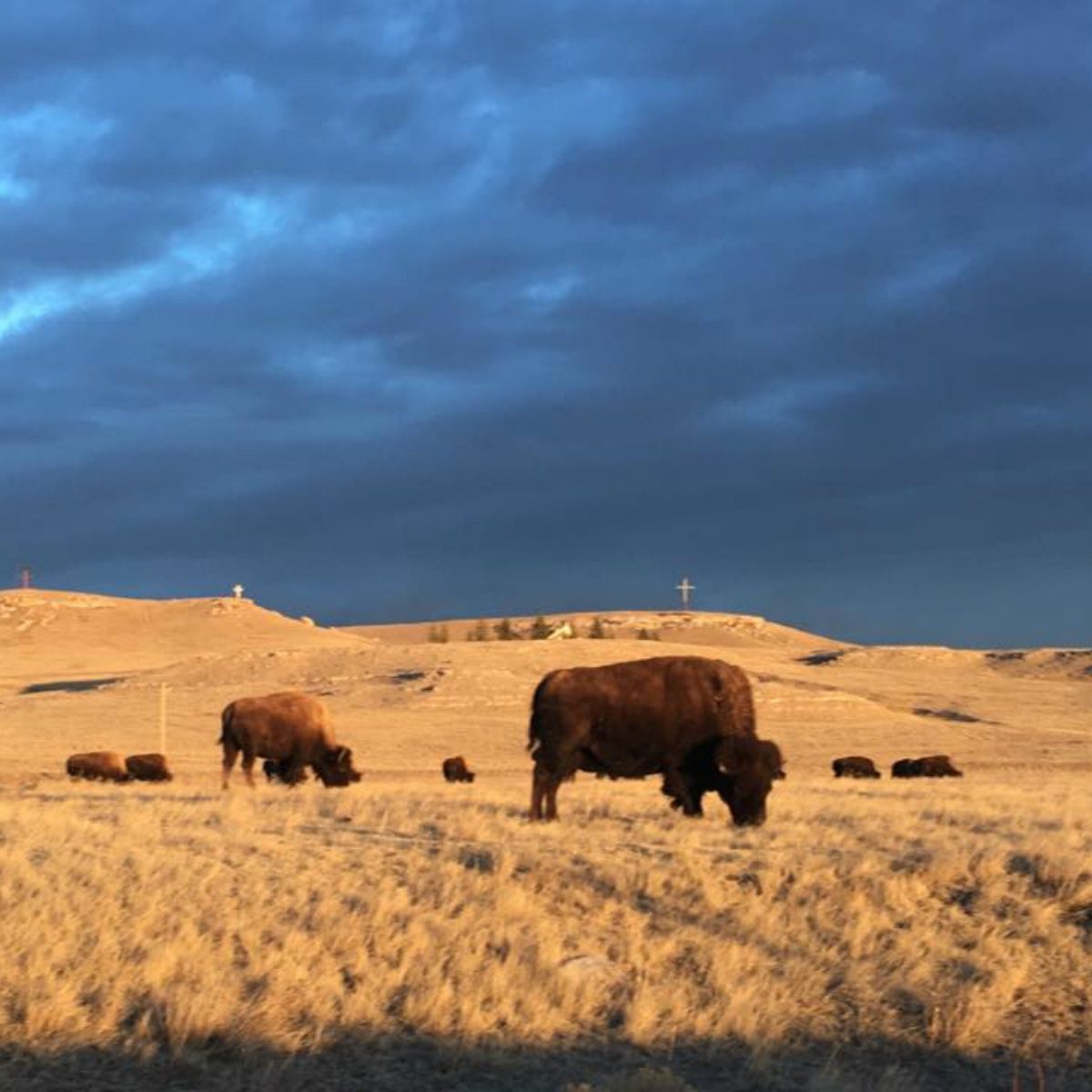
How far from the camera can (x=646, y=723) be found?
1916 cm

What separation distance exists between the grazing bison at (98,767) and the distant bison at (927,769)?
2047cm

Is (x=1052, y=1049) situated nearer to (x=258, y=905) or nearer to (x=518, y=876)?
(x=518, y=876)

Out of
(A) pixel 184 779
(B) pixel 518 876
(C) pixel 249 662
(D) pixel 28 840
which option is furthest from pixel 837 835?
(C) pixel 249 662

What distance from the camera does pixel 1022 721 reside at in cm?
6931

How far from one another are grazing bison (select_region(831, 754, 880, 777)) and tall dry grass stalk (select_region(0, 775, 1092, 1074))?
25.9m

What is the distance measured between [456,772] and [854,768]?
37.7 ft

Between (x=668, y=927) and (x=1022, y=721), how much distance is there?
196 feet

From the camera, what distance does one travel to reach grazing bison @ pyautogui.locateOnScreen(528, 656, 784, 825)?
19109 millimetres

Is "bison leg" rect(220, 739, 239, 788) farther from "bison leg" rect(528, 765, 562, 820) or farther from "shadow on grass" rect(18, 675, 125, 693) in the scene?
"shadow on grass" rect(18, 675, 125, 693)

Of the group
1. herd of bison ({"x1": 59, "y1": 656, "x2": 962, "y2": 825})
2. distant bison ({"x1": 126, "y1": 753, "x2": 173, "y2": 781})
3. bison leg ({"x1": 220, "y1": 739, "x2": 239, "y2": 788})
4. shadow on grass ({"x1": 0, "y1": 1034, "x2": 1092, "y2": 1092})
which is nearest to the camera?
shadow on grass ({"x1": 0, "y1": 1034, "x2": 1092, "y2": 1092})

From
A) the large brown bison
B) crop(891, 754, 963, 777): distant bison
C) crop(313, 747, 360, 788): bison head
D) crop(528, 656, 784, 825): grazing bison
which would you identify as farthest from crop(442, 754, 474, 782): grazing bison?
crop(528, 656, 784, 825): grazing bison

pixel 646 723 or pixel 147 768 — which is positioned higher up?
pixel 646 723

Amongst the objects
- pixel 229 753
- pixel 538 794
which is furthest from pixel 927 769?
pixel 538 794

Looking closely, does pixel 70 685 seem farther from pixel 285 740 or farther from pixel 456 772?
pixel 285 740
